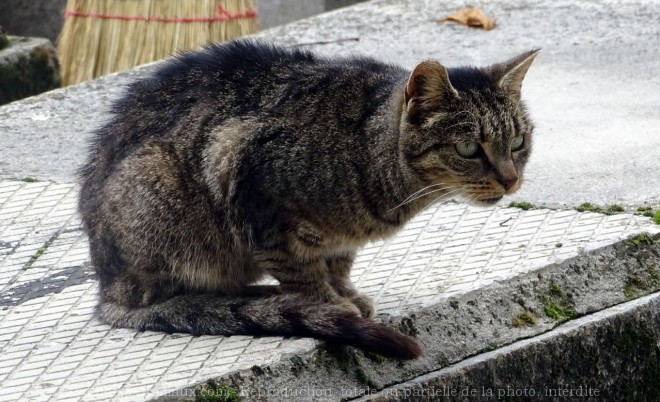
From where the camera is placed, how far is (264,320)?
3236 mm

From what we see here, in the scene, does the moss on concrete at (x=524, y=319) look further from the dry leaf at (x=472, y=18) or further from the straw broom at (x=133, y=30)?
the straw broom at (x=133, y=30)

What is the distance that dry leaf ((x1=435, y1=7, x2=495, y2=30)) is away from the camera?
6.28 m

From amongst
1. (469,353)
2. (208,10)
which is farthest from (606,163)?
(208,10)

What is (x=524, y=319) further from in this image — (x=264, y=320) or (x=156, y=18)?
(x=156, y=18)

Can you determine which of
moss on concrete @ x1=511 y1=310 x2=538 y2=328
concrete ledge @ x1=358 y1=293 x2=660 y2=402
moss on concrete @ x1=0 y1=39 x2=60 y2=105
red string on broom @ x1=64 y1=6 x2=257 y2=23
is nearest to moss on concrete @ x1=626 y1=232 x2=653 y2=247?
concrete ledge @ x1=358 y1=293 x2=660 y2=402

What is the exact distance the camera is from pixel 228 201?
339cm

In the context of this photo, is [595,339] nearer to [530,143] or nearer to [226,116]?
[530,143]

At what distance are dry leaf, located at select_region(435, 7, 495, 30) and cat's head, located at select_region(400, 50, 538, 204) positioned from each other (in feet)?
9.49

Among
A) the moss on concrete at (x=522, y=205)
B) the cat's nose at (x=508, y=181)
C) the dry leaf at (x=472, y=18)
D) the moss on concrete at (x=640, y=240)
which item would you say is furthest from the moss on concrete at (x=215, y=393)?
the dry leaf at (x=472, y=18)

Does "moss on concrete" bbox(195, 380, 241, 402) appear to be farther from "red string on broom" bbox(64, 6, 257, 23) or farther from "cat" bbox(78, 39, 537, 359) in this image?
"red string on broom" bbox(64, 6, 257, 23)

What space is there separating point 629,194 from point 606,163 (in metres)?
0.37

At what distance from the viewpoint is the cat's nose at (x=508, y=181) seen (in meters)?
3.40

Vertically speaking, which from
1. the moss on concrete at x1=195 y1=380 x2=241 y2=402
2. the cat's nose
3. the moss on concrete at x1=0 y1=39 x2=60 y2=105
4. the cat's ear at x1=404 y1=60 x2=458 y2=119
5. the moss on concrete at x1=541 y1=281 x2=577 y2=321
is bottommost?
the moss on concrete at x1=0 y1=39 x2=60 y2=105

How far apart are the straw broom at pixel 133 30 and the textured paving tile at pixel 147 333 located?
2.44 m
